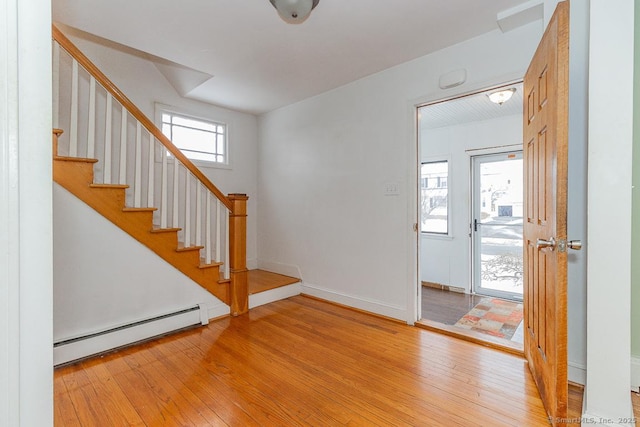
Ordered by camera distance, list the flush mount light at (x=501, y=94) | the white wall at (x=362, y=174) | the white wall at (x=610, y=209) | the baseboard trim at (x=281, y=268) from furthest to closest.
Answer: the baseboard trim at (x=281, y=268) < the flush mount light at (x=501, y=94) < the white wall at (x=362, y=174) < the white wall at (x=610, y=209)

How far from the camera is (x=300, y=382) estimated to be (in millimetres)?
1890

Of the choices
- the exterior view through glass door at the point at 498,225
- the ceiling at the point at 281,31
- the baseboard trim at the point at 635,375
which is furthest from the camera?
the exterior view through glass door at the point at 498,225

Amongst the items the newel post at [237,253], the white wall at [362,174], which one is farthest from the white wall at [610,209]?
the newel post at [237,253]

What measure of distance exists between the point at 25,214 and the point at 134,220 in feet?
6.83

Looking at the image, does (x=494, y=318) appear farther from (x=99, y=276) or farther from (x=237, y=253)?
(x=99, y=276)

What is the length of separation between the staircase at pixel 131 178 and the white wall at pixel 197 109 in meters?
0.25

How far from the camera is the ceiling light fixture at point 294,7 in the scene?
6.08ft

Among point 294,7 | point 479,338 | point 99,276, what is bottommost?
point 479,338

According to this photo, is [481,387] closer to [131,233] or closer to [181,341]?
[181,341]

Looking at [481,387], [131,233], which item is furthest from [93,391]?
[481,387]

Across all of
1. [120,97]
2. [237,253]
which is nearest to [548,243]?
[237,253]

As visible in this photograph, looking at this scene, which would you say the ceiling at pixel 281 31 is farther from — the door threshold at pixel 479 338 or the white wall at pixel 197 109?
the door threshold at pixel 479 338

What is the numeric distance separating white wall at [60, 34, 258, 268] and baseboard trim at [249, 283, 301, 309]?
975 mm

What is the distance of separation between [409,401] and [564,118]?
5.39ft
